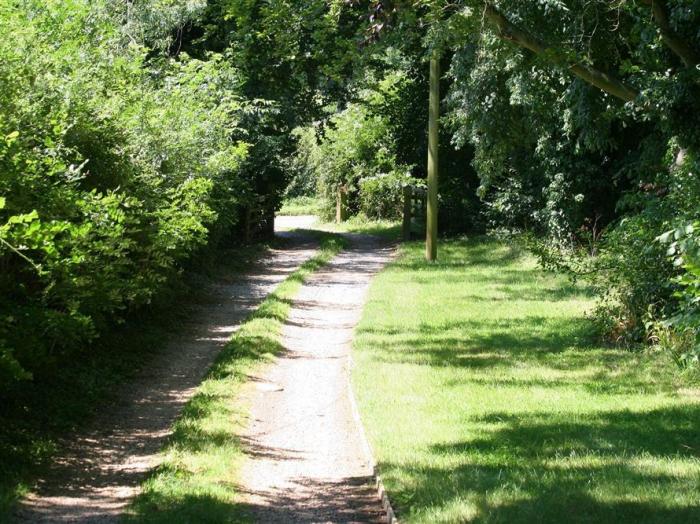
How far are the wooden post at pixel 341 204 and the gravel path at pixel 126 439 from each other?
27437 millimetres

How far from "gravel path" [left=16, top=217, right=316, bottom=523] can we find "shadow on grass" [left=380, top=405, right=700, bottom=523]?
2.25 metres

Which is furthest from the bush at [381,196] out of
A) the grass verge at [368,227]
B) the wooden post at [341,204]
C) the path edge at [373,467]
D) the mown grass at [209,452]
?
the path edge at [373,467]

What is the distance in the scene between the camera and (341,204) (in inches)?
1714

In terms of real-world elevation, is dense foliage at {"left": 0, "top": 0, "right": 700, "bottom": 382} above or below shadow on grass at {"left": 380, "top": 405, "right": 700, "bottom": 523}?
above

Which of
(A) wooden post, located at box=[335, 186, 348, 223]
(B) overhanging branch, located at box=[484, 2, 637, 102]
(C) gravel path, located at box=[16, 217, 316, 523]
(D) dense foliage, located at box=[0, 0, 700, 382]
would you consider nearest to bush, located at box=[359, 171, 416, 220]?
(A) wooden post, located at box=[335, 186, 348, 223]

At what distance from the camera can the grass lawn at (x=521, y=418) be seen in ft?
20.8

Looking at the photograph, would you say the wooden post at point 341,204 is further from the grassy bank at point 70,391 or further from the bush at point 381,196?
the grassy bank at point 70,391

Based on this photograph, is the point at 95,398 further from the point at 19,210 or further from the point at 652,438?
the point at 652,438

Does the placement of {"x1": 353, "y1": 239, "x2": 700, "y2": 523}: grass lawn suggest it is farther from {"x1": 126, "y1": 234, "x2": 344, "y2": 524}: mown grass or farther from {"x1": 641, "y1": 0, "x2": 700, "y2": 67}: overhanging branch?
{"x1": 641, "y1": 0, "x2": 700, "y2": 67}: overhanging branch

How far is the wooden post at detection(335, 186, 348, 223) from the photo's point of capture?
43344 mm

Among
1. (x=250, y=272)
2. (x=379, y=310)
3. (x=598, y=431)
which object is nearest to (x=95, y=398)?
(x=598, y=431)

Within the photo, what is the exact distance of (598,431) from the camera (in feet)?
27.1

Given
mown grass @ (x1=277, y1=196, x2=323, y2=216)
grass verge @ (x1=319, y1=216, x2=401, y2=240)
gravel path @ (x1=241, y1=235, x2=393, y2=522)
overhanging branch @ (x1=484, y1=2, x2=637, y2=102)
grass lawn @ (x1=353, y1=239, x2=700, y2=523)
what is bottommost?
gravel path @ (x1=241, y1=235, x2=393, y2=522)

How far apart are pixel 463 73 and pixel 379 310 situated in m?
8.15
